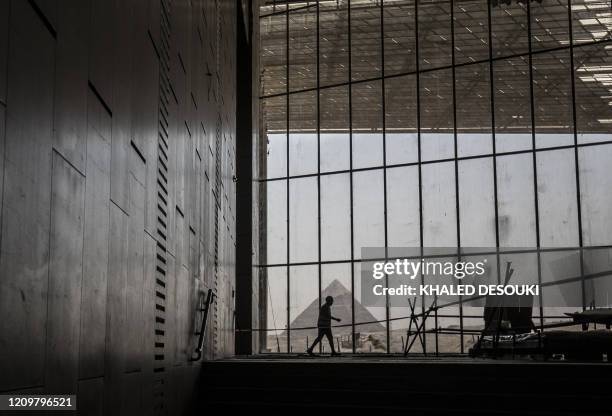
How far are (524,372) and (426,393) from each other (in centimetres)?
106

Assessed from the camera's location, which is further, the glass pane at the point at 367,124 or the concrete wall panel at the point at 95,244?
the glass pane at the point at 367,124

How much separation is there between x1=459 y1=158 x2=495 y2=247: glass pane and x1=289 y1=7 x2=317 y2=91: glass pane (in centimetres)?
603

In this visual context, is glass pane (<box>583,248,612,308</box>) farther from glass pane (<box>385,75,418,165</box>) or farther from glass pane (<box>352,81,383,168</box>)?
glass pane (<box>352,81,383,168</box>)

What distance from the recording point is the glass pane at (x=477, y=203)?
2036cm

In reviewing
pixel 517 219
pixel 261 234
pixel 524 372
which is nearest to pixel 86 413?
pixel 524 372

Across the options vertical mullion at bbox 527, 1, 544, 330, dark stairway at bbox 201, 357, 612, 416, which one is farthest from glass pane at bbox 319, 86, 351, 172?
dark stairway at bbox 201, 357, 612, 416

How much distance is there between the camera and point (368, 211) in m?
21.8

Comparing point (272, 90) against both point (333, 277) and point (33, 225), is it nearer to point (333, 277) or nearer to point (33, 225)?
point (333, 277)

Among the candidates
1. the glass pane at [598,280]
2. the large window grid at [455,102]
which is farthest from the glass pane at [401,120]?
the glass pane at [598,280]

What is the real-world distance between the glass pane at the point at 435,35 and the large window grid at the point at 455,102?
32 mm

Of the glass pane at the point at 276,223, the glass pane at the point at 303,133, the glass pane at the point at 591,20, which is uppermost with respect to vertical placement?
the glass pane at the point at 591,20

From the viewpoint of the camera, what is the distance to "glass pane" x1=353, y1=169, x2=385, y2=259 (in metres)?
21.6

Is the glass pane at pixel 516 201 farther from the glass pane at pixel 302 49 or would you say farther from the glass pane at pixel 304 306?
the glass pane at pixel 302 49

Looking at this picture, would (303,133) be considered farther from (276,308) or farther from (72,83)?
(72,83)
